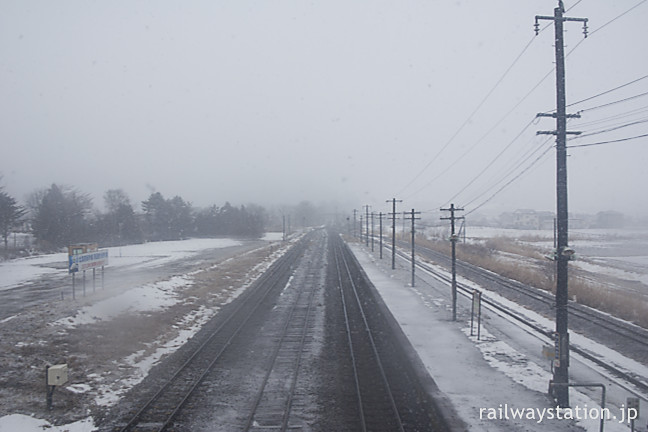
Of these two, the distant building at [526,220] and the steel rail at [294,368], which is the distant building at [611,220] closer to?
the distant building at [526,220]

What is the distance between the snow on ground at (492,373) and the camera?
852cm

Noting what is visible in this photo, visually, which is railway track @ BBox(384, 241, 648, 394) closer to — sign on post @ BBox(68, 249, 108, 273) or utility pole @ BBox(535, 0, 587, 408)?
utility pole @ BBox(535, 0, 587, 408)

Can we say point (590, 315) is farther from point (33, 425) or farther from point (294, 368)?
point (33, 425)

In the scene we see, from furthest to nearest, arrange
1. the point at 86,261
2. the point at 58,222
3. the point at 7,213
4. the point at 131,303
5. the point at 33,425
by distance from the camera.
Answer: the point at 58,222 → the point at 7,213 → the point at 86,261 → the point at 131,303 → the point at 33,425

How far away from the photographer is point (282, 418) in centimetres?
857

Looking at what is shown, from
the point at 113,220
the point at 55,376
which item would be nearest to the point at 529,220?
the point at 113,220

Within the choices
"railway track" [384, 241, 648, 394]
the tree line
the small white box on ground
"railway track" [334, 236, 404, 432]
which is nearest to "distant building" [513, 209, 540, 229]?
the tree line

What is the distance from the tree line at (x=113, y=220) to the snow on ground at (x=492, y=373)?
53.6 m

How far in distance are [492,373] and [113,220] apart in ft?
246

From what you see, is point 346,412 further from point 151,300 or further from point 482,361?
point 151,300

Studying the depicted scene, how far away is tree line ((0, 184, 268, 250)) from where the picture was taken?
59.7 meters

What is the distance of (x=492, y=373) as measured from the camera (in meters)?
11.1

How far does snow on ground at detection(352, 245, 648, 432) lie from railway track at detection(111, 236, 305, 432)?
5.69 metres

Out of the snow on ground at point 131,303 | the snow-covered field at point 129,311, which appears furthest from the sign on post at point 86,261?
the snow on ground at point 131,303
